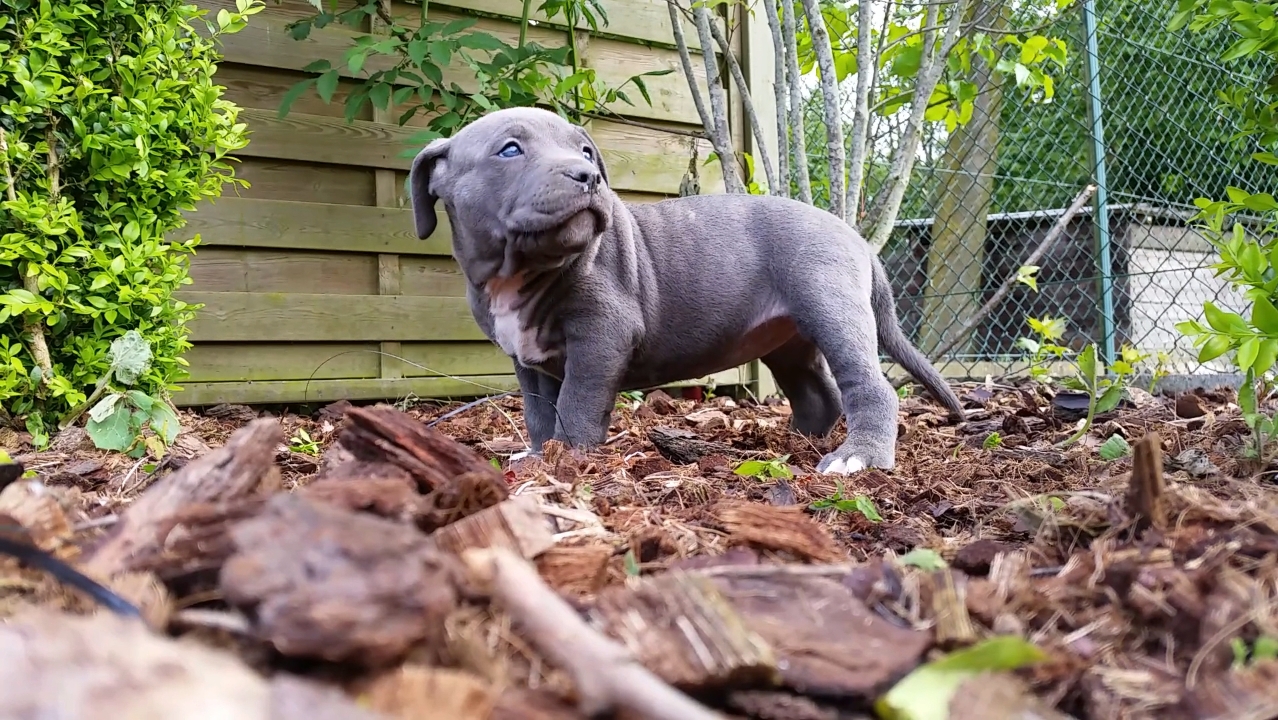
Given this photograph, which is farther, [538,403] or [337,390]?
[337,390]

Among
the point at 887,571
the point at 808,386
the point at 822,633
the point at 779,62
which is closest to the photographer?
the point at 822,633

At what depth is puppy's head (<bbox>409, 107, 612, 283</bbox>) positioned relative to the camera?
2965mm

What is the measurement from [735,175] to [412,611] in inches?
164

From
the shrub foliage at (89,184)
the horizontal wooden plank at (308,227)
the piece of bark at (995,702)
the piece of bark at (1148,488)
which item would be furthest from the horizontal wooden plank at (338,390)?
the piece of bark at (995,702)

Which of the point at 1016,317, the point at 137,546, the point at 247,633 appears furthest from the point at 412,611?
the point at 1016,317

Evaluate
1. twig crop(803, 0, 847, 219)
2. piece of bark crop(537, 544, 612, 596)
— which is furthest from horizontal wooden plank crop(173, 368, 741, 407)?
piece of bark crop(537, 544, 612, 596)

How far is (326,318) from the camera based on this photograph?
189 inches

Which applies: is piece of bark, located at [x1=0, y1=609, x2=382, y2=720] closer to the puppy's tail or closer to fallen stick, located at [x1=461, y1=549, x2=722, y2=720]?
fallen stick, located at [x1=461, y1=549, x2=722, y2=720]

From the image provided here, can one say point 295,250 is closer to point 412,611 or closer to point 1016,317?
point 412,611

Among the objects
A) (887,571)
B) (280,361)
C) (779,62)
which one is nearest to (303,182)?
(280,361)

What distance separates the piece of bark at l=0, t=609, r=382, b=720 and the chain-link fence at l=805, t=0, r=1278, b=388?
4860 millimetres

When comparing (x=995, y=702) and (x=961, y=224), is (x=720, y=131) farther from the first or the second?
(x=995, y=702)

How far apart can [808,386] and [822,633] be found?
125 inches

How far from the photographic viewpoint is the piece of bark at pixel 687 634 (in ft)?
3.00
